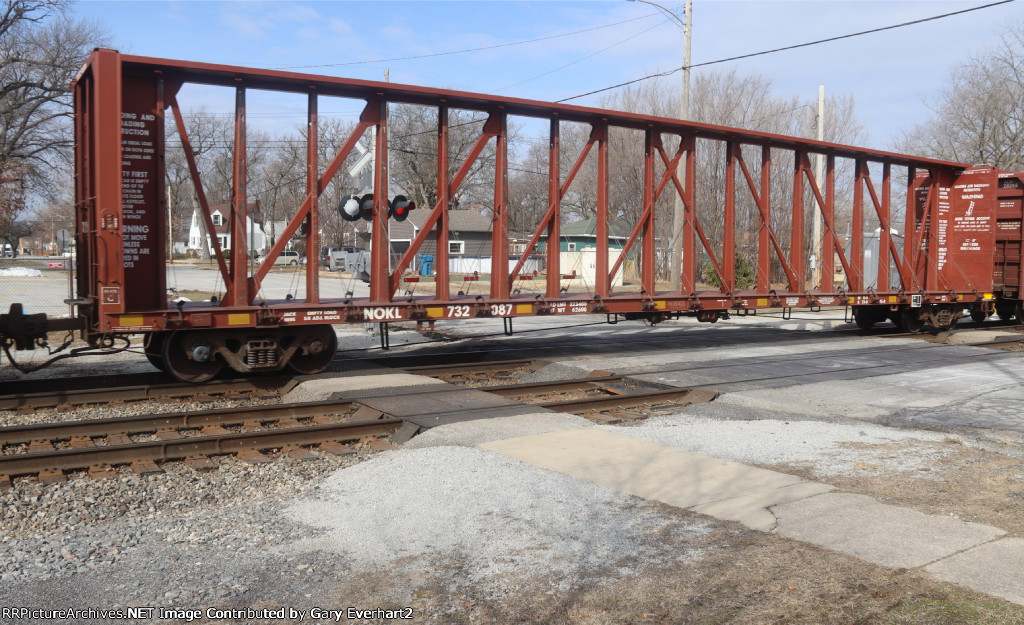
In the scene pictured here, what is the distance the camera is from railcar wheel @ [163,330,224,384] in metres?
10.8

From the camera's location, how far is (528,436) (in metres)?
8.68

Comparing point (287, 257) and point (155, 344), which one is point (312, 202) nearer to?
point (155, 344)

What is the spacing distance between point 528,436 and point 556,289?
5666mm

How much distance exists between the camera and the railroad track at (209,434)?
720cm

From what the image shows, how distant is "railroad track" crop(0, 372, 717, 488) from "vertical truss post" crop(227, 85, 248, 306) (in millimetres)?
2398

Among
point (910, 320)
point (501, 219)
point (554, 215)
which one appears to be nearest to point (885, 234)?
point (910, 320)

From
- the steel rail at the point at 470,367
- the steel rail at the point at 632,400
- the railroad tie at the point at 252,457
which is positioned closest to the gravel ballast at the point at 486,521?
the railroad tie at the point at 252,457

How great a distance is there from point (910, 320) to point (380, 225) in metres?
15.1

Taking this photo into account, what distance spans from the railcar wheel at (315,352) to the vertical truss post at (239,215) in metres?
1.10

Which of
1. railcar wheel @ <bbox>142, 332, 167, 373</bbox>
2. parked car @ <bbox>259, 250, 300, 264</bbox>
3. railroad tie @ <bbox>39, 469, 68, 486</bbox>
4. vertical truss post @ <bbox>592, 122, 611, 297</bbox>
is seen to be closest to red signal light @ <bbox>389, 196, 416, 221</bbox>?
vertical truss post @ <bbox>592, 122, 611, 297</bbox>

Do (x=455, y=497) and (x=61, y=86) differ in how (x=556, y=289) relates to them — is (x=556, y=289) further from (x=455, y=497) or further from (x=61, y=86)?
(x=61, y=86)

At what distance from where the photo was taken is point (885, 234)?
19062 mm

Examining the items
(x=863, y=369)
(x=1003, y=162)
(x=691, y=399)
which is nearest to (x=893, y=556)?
(x=691, y=399)

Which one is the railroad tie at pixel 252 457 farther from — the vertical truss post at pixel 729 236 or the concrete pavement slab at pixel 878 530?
the vertical truss post at pixel 729 236
